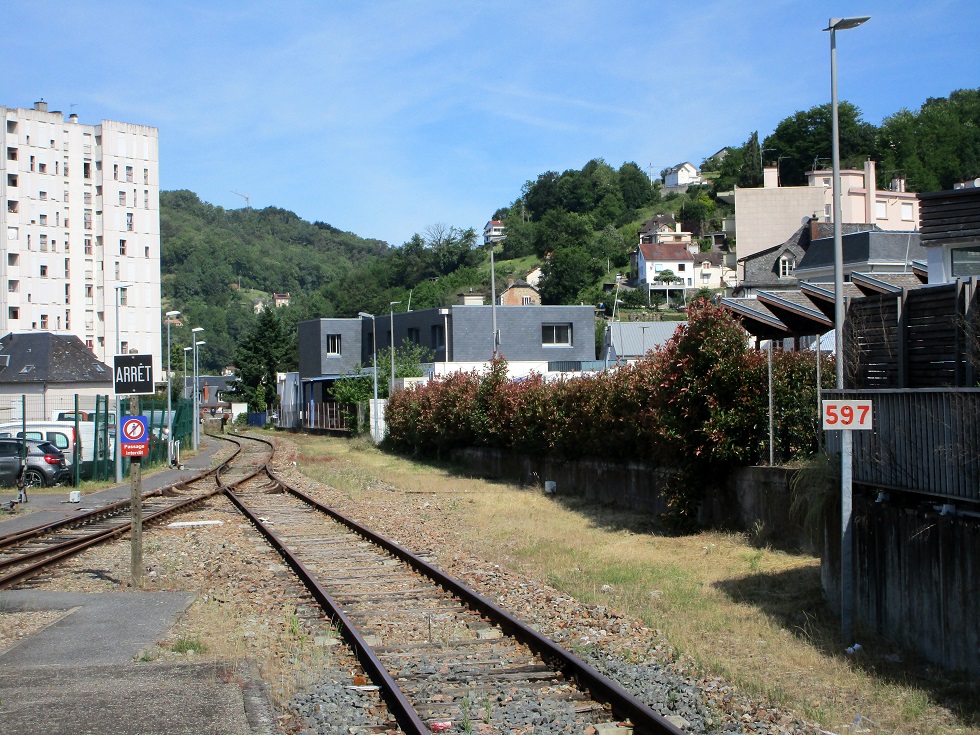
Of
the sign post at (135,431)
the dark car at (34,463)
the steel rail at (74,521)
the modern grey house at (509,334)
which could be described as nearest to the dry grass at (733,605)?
the sign post at (135,431)

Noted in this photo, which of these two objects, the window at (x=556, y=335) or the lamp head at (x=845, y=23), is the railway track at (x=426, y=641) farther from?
the window at (x=556, y=335)

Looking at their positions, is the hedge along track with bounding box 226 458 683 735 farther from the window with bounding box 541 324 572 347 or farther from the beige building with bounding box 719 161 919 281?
the beige building with bounding box 719 161 919 281

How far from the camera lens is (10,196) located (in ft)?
286

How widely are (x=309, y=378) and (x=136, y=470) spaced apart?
2758 inches

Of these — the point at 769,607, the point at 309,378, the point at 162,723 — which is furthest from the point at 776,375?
the point at 309,378

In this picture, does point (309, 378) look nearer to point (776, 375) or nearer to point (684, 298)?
point (684, 298)

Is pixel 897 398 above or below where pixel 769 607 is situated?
above

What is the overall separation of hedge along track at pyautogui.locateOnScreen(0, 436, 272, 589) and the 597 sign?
10067mm

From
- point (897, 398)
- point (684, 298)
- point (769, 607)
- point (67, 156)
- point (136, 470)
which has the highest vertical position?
point (67, 156)

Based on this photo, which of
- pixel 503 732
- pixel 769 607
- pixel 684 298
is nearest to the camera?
pixel 503 732

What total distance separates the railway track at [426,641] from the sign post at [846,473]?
307cm

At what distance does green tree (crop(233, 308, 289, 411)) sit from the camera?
10631 cm

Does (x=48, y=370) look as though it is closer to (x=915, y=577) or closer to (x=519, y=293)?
(x=915, y=577)

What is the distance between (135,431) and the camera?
43.7 ft
